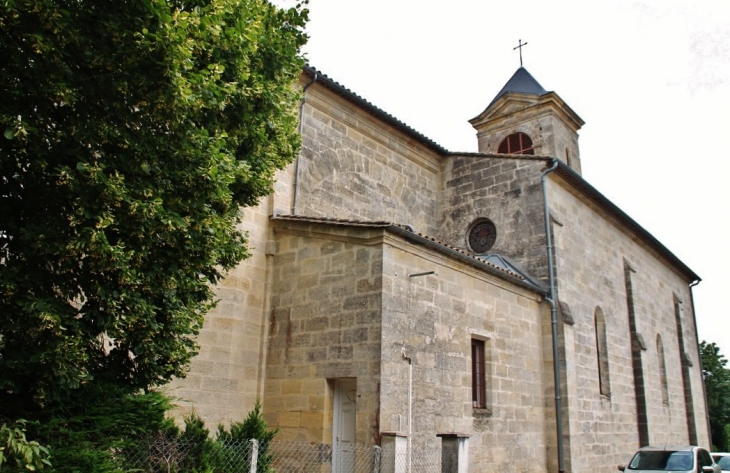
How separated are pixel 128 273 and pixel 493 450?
8.22 metres

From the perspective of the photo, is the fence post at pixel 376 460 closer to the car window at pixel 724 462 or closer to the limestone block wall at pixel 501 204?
the limestone block wall at pixel 501 204

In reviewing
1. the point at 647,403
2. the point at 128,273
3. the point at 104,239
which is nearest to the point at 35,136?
the point at 104,239

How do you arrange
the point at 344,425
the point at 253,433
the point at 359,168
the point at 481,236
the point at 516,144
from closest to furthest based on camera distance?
1. the point at 253,433
2. the point at 344,425
3. the point at 359,168
4. the point at 481,236
5. the point at 516,144

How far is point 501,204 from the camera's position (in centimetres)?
1570

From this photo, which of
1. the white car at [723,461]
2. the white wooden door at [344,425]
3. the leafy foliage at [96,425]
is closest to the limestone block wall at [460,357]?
the white wooden door at [344,425]

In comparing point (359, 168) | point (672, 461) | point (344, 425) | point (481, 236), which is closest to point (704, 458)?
point (672, 461)

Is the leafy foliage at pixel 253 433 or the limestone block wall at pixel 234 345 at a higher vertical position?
the limestone block wall at pixel 234 345

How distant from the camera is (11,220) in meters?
5.46

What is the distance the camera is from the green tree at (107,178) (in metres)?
5.15

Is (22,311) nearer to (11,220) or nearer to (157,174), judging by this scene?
(11,220)

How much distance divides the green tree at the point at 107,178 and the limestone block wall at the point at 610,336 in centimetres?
1007

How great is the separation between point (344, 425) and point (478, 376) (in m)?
3.19

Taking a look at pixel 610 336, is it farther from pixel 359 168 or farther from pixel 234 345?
pixel 234 345

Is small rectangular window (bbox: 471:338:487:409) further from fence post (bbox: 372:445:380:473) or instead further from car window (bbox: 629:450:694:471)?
fence post (bbox: 372:445:380:473)
